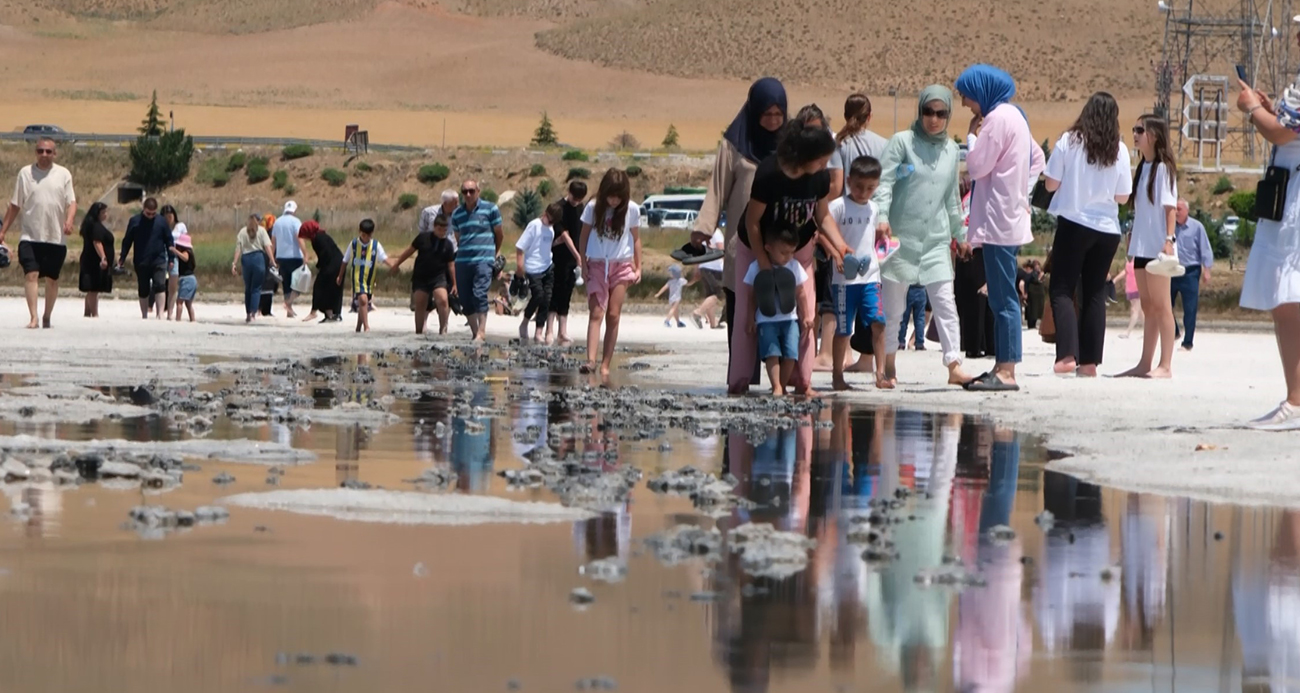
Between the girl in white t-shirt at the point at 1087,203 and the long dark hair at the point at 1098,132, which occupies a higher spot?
the long dark hair at the point at 1098,132

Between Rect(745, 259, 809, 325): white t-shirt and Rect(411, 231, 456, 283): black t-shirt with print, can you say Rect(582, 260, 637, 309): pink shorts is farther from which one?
Rect(411, 231, 456, 283): black t-shirt with print

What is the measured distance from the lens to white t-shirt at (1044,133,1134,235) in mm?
16281

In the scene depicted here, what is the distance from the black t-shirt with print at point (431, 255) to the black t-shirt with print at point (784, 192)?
39.0 feet

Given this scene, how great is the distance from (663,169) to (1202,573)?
90.1 meters

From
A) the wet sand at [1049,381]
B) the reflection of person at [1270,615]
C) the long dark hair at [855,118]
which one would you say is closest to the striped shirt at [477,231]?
the wet sand at [1049,381]

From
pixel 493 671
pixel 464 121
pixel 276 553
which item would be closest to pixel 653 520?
pixel 276 553

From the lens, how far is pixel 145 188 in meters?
99.4

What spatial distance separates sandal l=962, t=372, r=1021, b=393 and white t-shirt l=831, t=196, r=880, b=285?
1032 mm

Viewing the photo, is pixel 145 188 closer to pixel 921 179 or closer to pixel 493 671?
pixel 921 179

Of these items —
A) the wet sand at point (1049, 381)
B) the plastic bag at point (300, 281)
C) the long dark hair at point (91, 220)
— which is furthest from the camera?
the plastic bag at point (300, 281)

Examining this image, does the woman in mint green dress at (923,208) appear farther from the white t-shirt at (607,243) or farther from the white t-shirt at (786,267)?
the white t-shirt at (607,243)

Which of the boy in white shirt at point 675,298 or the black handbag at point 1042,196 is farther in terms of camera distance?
the boy in white shirt at point 675,298

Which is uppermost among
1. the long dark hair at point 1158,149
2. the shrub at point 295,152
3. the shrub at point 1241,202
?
the shrub at point 295,152

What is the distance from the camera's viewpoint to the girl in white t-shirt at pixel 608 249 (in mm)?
17625
